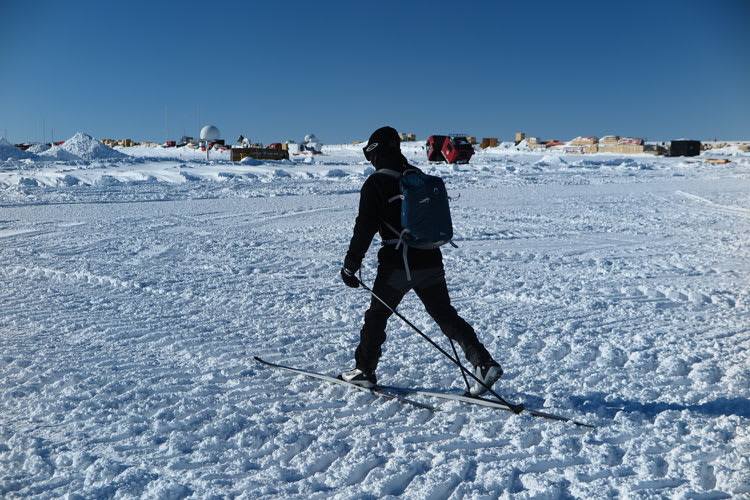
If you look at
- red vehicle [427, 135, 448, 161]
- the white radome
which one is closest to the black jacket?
red vehicle [427, 135, 448, 161]

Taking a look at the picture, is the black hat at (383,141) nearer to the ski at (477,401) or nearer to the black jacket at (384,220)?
the black jacket at (384,220)

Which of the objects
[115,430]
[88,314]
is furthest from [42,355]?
[115,430]

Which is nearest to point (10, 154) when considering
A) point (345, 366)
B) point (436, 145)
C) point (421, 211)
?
point (436, 145)

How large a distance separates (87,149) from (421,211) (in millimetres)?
41608

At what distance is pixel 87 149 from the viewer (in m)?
39.7

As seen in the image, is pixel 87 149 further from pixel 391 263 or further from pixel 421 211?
pixel 421 211

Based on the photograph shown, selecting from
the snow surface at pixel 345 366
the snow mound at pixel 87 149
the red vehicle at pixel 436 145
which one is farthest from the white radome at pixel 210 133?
the snow surface at pixel 345 366

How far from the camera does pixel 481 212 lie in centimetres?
1445

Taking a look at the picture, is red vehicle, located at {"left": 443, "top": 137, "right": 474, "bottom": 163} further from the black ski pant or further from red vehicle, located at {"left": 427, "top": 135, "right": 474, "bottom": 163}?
the black ski pant

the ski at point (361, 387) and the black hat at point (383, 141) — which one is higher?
the black hat at point (383, 141)

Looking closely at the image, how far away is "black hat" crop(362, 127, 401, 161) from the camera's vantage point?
12.0ft

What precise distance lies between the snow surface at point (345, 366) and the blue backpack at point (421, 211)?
45.3 inches

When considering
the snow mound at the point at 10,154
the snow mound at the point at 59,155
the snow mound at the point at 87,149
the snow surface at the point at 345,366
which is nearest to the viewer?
the snow surface at the point at 345,366

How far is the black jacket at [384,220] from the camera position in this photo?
11.7ft
